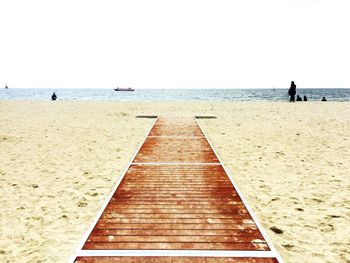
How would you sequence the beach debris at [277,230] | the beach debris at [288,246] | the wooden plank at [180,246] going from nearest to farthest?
the wooden plank at [180,246], the beach debris at [288,246], the beach debris at [277,230]

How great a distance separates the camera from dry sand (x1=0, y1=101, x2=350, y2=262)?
15.5 feet

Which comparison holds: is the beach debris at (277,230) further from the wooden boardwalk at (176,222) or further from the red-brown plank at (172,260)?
the red-brown plank at (172,260)

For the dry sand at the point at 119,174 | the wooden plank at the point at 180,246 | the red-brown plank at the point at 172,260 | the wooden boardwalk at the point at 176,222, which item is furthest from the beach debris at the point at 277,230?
the red-brown plank at the point at 172,260

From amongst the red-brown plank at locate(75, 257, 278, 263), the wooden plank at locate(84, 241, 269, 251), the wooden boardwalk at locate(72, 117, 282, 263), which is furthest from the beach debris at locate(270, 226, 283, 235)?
the red-brown plank at locate(75, 257, 278, 263)

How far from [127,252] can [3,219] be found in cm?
313

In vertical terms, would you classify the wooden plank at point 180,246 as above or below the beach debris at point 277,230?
above

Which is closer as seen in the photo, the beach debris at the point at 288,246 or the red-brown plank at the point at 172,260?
the red-brown plank at the point at 172,260

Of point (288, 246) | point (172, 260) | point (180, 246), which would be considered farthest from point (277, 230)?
point (172, 260)

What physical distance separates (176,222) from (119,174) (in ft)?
12.2

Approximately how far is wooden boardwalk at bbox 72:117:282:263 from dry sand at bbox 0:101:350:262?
0.43m

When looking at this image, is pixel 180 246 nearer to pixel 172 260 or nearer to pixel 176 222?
pixel 172 260

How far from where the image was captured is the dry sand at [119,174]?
471 centimetres

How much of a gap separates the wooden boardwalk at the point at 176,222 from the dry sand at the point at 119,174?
0.43 metres

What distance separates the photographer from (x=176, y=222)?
5023 mm
